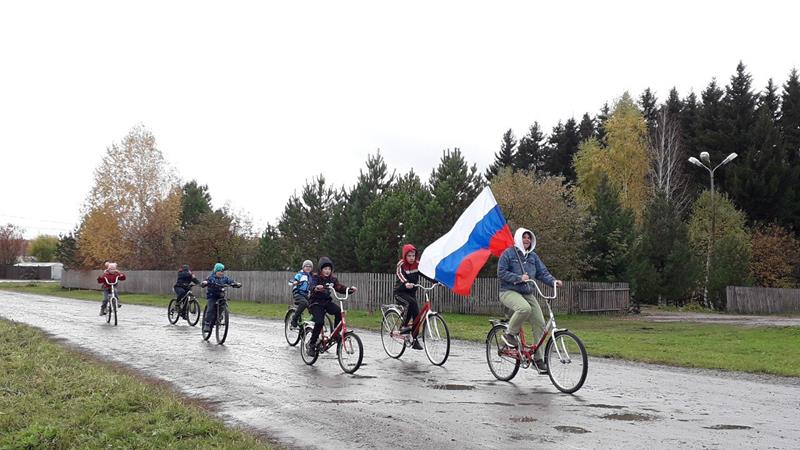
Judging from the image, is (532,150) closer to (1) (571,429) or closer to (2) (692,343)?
(2) (692,343)

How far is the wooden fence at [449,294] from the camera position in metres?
30.2

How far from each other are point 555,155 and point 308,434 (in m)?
67.8

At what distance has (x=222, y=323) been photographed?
16.0m

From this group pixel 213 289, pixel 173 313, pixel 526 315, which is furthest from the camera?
pixel 173 313

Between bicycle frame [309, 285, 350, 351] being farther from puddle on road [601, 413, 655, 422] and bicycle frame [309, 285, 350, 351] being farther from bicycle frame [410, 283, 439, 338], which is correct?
puddle on road [601, 413, 655, 422]

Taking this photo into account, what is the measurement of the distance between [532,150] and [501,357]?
68.5 m

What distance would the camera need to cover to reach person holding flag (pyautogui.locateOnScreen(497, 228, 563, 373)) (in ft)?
32.8

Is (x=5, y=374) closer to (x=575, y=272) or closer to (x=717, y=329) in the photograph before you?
(x=717, y=329)

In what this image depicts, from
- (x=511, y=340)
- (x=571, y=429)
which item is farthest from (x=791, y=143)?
(x=571, y=429)

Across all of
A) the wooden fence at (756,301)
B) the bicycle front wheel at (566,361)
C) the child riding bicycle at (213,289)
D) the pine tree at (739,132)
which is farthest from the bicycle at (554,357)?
the pine tree at (739,132)

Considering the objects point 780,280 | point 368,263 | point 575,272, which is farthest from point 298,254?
point 780,280

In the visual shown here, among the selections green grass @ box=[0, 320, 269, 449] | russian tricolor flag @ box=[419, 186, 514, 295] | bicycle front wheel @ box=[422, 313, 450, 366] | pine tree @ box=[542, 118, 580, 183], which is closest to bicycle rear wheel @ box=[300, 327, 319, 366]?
bicycle front wheel @ box=[422, 313, 450, 366]

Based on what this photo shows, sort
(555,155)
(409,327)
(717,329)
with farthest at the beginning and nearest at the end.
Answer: (555,155) < (717,329) < (409,327)

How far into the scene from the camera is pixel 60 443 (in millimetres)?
6766
